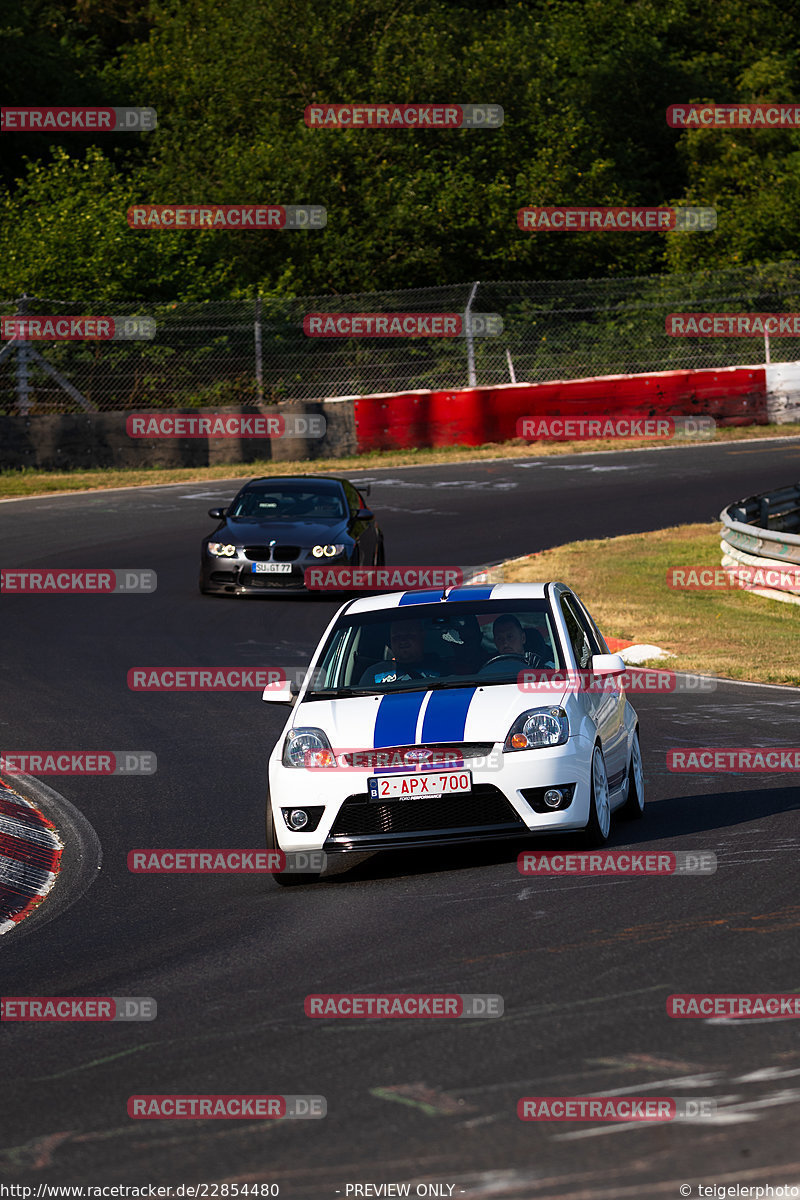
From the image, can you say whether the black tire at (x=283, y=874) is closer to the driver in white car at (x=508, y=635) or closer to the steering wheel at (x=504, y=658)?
the steering wheel at (x=504, y=658)

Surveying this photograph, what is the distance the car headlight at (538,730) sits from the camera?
27.5ft

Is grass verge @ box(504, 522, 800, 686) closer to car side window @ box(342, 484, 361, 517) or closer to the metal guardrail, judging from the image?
the metal guardrail

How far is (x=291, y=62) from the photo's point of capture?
1743 inches

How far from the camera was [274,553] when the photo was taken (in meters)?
20.0

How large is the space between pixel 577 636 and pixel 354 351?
2327 cm

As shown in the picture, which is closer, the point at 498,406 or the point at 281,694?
the point at 281,694

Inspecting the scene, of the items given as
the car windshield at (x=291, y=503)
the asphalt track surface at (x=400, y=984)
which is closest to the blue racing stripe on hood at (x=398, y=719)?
the asphalt track surface at (x=400, y=984)

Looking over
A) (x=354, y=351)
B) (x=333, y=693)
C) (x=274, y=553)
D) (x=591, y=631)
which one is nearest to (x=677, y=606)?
(x=274, y=553)

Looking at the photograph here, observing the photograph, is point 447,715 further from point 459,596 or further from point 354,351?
point 354,351

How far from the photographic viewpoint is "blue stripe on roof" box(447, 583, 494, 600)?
963cm

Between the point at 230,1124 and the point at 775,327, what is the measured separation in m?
30.8

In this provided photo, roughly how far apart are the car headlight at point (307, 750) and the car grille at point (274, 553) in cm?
1134

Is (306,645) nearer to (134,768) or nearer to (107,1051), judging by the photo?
(134,768)

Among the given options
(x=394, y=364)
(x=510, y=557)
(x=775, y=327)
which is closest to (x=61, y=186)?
(x=394, y=364)
